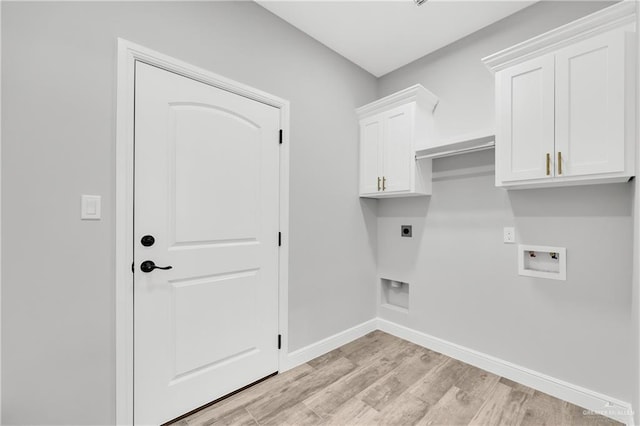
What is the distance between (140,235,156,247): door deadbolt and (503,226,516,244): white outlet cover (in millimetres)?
2474

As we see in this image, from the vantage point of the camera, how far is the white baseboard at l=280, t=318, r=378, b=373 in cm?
225

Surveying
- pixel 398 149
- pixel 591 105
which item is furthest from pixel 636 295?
pixel 398 149

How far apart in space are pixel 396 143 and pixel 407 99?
39 centimetres

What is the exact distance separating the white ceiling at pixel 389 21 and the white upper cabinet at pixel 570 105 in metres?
0.56

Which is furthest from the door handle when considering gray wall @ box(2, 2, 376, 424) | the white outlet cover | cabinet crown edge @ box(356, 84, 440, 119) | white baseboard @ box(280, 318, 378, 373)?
the white outlet cover

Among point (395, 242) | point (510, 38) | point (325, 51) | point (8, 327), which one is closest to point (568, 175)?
point (510, 38)

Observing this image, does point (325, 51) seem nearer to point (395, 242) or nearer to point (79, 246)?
point (395, 242)

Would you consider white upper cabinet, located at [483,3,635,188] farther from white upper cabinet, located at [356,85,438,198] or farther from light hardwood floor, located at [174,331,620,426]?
light hardwood floor, located at [174,331,620,426]

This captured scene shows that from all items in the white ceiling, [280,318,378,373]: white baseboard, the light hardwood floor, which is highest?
the white ceiling

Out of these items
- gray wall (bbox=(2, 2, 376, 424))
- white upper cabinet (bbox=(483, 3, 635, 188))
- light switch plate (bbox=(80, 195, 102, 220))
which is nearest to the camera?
gray wall (bbox=(2, 2, 376, 424))

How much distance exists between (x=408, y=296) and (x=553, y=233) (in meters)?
1.39

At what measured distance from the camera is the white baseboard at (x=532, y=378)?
5.58 ft

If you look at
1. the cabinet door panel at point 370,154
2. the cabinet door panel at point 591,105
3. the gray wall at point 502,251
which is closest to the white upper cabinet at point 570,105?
the cabinet door panel at point 591,105

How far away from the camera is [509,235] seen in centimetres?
212
